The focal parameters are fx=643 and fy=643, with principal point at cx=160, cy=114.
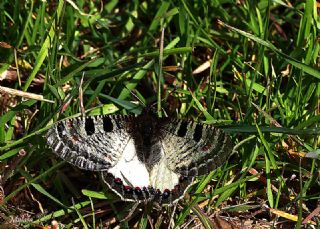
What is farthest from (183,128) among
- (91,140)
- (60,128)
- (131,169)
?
(60,128)

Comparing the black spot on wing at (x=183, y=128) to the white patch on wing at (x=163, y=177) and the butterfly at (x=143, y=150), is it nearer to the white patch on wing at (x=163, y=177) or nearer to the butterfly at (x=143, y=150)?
the butterfly at (x=143, y=150)

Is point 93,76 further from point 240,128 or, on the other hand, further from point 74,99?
point 240,128

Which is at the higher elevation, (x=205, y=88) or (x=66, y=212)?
(x=205, y=88)

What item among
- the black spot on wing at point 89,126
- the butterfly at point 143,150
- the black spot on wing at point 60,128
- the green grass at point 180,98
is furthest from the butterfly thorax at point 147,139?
the black spot on wing at point 60,128

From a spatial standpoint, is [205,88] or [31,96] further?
[205,88]

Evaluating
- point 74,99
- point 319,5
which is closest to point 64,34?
point 74,99

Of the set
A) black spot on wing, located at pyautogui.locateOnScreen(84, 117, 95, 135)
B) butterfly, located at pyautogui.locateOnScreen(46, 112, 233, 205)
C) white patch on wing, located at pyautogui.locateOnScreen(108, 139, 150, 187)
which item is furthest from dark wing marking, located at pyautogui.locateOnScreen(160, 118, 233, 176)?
black spot on wing, located at pyautogui.locateOnScreen(84, 117, 95, 135)

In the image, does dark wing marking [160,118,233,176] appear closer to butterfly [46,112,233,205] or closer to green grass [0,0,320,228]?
butterfly [46,112,233,205]
